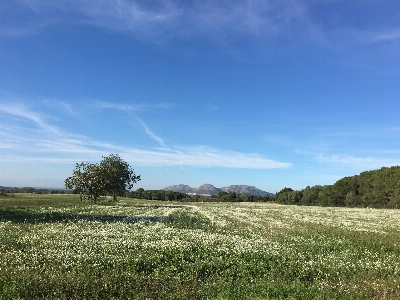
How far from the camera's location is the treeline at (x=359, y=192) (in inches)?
3769

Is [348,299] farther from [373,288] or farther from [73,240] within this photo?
[73,240]

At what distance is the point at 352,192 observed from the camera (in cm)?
10831

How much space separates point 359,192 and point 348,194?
11.6ft

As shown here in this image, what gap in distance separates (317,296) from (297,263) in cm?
437

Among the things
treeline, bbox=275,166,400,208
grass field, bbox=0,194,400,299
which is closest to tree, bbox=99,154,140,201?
grass field, bbox=0,194,400,299

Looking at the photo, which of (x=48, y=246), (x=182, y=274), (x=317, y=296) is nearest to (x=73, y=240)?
(x=48, y=246)

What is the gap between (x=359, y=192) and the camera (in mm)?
107938

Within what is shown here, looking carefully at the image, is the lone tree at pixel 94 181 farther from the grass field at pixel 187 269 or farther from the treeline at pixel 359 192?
the treeline at pixel 359 192

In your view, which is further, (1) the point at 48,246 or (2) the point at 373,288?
(1) the point at 48,246

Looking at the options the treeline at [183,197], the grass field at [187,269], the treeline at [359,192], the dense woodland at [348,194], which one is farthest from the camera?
the treeline at [183,197]

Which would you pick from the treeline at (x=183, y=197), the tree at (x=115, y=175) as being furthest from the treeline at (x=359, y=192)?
the tree at (x=115, y=175)

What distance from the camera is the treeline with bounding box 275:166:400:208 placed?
9573cm

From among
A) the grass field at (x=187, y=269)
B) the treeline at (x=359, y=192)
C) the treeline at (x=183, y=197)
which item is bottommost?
the grass field at (x=187, y=269)

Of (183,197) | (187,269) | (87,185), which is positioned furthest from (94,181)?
(183,197)
